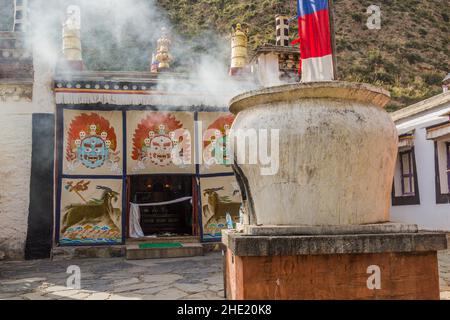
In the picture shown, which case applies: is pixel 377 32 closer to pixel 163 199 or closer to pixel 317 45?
pixel 163 199

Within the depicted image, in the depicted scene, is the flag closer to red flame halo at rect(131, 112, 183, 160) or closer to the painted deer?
red flame halo at rect(131, 112, 183, 160)

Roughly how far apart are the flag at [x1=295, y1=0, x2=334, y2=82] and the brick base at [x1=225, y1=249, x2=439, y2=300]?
5.72ft

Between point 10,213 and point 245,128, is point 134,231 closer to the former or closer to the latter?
point 10,213

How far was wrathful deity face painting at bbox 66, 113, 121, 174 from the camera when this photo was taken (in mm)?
10117

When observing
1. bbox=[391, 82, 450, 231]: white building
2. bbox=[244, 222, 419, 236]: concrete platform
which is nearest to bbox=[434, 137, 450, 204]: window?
bbox=[391, 82, 450, 231]: white building

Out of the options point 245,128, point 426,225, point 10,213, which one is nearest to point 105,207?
point 10,213

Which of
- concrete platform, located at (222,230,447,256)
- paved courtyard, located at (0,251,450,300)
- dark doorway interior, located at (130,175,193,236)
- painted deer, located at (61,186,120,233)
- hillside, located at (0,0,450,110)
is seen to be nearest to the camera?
concrete platform, located at (222,230,447,256)

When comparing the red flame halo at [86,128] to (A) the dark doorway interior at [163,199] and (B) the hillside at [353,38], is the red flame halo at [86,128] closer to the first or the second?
(A) the dark doorway interior at [163,199]

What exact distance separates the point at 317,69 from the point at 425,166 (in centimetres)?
994

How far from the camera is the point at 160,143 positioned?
10.5 meters

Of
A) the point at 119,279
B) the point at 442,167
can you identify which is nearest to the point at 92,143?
the point at 119,279

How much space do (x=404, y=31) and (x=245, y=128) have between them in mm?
41682

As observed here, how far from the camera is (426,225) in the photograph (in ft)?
41.7

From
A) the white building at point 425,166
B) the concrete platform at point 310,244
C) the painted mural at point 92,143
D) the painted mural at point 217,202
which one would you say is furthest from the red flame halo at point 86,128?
the white building at point 425,166
